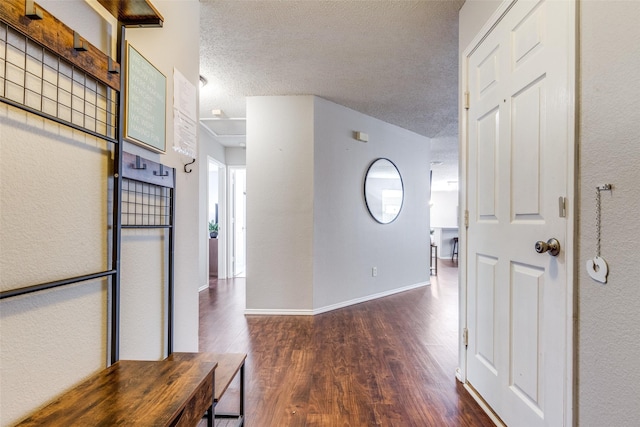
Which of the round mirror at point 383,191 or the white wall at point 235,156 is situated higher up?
the white wall at point 235,156

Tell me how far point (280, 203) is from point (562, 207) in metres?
2.72

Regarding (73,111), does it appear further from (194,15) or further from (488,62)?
(488,62)

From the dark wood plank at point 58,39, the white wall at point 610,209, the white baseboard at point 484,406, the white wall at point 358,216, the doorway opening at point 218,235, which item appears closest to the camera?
the dark wood plank at point 58,39

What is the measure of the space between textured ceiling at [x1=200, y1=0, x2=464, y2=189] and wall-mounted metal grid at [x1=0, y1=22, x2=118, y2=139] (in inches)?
51.0

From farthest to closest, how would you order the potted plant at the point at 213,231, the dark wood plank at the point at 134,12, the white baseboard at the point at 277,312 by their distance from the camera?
the potted plant at the point at 213,231, the white baseboard at the point at 277,312, the dark wood plank at the point at 134,12

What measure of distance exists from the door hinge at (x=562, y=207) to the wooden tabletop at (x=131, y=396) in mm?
1380

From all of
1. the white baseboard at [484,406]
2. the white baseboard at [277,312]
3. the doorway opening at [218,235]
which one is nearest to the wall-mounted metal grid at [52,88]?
the white baseboard at [484,406]

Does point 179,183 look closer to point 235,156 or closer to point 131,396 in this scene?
point 131,396

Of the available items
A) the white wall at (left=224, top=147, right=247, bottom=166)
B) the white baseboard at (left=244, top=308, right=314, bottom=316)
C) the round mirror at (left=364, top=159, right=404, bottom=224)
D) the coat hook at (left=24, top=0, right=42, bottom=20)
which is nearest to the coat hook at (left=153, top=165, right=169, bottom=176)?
the coat hook at (left=24, top=0, right=42, bottom=20)

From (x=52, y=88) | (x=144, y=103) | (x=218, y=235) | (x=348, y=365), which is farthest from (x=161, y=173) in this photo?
(x=218, y=235)

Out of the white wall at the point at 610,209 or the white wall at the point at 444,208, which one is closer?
the white wall at the point at 610,209

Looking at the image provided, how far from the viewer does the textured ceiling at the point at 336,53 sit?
212 cm

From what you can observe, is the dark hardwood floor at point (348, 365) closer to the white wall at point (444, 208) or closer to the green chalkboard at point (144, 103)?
the green chalkboard at point (144, 103)

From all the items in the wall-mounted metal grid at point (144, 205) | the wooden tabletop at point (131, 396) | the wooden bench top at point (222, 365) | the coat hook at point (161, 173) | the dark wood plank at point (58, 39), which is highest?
the dark wood plank at point (58, 39)
